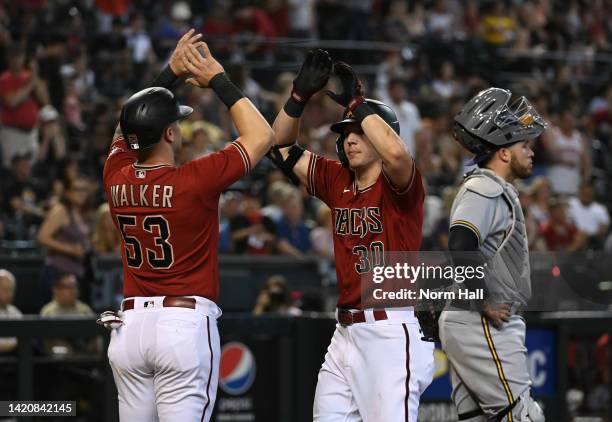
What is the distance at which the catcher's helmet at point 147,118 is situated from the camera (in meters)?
5.10

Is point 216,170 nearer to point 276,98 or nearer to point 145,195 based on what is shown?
point 145,195

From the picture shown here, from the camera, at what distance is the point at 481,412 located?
557 centimetres

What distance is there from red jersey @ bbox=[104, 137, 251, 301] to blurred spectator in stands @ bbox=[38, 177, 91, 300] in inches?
196

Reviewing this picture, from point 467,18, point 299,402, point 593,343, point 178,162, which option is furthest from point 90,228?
point 467,18

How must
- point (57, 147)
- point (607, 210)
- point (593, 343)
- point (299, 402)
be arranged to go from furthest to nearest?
point (607, 210), point (57, 147), point (593, 343), point (299, 402)

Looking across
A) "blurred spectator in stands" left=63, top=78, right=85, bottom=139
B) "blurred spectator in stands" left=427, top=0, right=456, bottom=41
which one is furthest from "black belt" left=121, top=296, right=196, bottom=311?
"blurred spectator in stands" left=427, top=0, right=456, bottom=41

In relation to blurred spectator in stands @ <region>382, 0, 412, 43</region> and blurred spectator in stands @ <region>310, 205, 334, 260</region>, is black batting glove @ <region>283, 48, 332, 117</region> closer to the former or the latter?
blurred spectator in stands @ <region>310, 205, 334, 260</region>

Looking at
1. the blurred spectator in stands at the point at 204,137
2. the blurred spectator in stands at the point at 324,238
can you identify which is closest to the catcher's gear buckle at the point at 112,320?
the blurred spectator in stands at the point at 204,137

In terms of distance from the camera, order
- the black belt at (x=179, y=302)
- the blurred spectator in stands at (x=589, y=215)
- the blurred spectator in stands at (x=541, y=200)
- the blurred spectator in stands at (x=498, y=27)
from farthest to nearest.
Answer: the blurred spectator in stands at (x=498, y=27), the blurred spectator in stands at (x=589, y=215), the blurred spectator in stands at (x=541, y=200), the black belt at (x=179, y=302)

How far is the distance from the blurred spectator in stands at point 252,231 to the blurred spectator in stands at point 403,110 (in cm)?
320

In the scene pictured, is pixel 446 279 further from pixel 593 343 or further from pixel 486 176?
pixel 593 343

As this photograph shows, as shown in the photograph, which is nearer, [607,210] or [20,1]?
[20,1]

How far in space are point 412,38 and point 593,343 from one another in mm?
9640

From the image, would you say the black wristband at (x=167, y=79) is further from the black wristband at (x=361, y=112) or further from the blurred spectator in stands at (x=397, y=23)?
the blurred spectator in stands at (x=397, y=23)
